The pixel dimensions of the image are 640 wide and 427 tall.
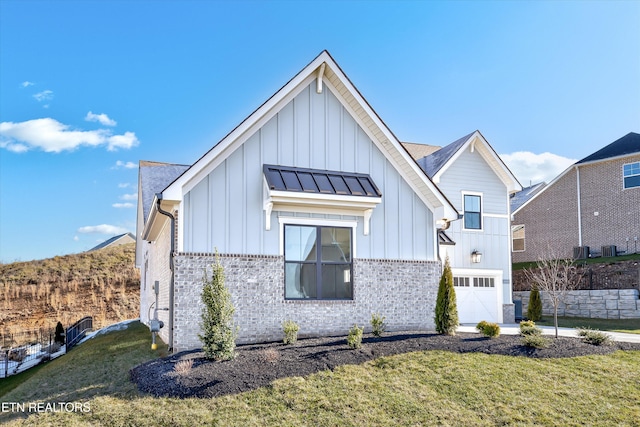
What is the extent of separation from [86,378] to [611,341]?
12151 millimetres

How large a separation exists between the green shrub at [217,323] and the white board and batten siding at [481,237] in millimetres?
10956

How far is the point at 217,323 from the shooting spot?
9.51 metres

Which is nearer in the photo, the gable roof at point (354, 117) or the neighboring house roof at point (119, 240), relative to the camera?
the gable roof at point (354, 117)

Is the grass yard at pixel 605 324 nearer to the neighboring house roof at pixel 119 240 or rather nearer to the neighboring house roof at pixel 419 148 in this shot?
the neighboring house roof at pixel 419 148

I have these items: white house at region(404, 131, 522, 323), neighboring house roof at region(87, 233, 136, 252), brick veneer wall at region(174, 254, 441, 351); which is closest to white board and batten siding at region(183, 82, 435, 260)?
brick veneer wall at region(174, 254, 441, 351)

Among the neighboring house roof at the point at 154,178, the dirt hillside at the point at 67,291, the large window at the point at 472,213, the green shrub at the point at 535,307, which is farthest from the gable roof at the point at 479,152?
the dirt hillside at the point at 67,291

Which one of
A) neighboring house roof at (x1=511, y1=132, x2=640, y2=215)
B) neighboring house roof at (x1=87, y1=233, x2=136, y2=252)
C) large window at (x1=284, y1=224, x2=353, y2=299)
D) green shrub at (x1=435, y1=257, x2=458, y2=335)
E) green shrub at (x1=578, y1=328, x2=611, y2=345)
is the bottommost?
green shrub at (x1=578, y1=328, x2=611, y2=345)

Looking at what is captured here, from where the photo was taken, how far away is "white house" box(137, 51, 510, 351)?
1112cm

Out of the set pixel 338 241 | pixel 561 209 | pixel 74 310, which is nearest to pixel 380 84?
pixel 338 241

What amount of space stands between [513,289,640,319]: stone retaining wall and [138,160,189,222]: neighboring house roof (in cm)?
1535

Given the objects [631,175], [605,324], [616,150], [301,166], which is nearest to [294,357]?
[301,166]

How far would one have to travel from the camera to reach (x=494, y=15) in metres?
14.7

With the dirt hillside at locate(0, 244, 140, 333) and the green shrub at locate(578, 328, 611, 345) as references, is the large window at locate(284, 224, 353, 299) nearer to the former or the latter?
the green shrub at locate(578, 328, 611, 345)

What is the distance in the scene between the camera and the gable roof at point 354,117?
436 inches
